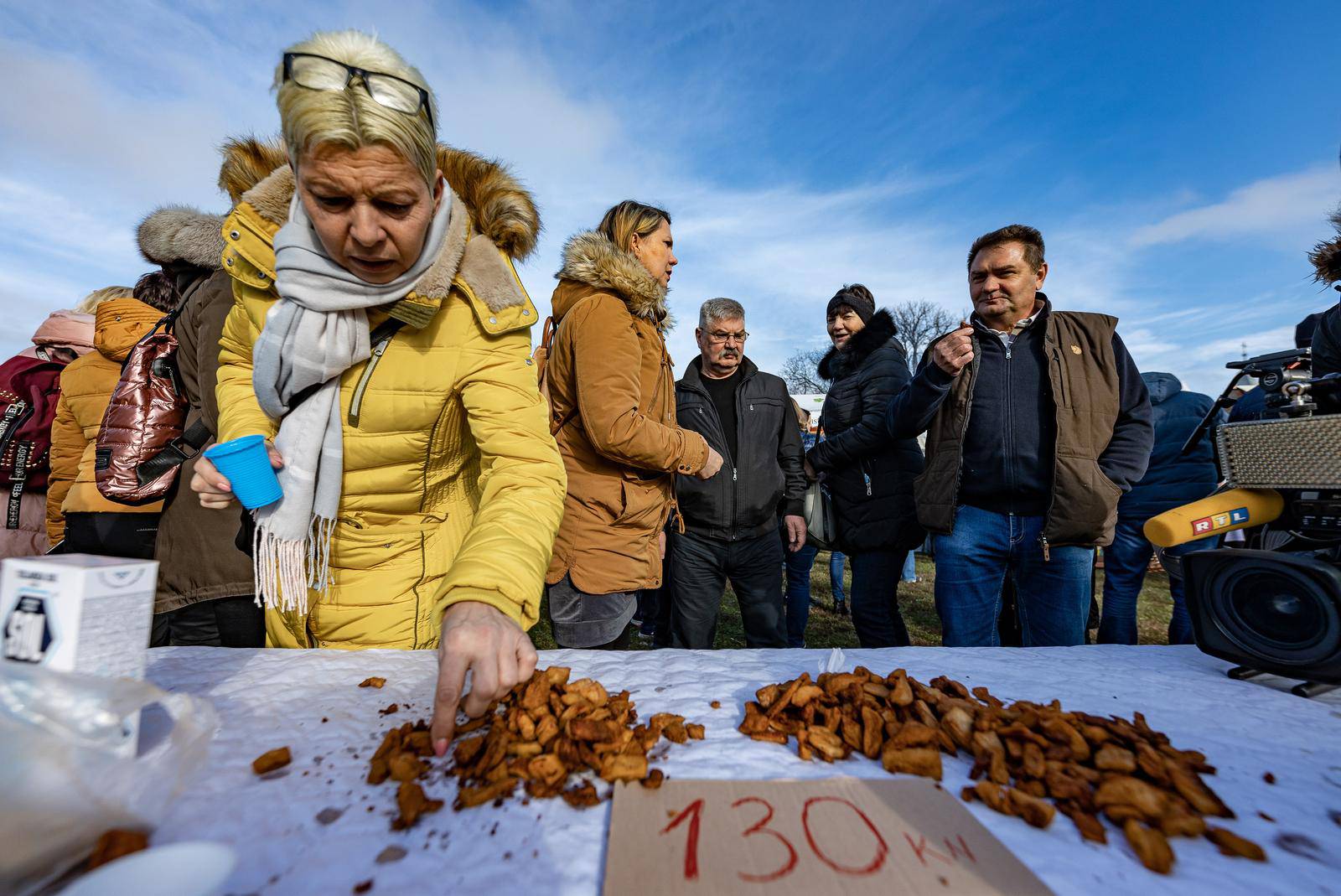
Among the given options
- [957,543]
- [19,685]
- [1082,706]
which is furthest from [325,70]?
[957,543]

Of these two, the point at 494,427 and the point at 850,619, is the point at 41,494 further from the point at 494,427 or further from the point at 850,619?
the point at 850,619

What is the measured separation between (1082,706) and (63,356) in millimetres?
5039

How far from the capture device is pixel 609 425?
1918 mm

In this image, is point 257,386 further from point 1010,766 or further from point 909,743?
point 1010,766

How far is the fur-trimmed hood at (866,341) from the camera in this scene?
3383 millimetres

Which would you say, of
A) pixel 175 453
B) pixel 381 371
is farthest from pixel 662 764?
pixel 175 453

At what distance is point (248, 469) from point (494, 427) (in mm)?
525

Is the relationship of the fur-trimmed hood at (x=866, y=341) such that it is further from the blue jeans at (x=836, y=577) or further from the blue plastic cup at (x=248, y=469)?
the blue plastic cup at (x=248, y=469)

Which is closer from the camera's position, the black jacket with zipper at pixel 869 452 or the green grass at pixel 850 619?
the black jacket with zipper at pixel 869 452

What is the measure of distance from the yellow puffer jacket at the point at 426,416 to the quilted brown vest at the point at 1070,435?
194cm

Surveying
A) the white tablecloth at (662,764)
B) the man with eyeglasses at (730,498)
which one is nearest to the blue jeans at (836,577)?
the man with eyeglasses at (730,498)

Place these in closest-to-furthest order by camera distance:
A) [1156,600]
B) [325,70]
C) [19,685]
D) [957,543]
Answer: [19,685] < [325,70] < [957,543] < [1156,600]

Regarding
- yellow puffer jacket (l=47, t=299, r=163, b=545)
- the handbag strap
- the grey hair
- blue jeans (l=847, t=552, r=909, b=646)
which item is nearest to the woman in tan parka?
the grey hair

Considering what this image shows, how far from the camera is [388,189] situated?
1168 millimetres
